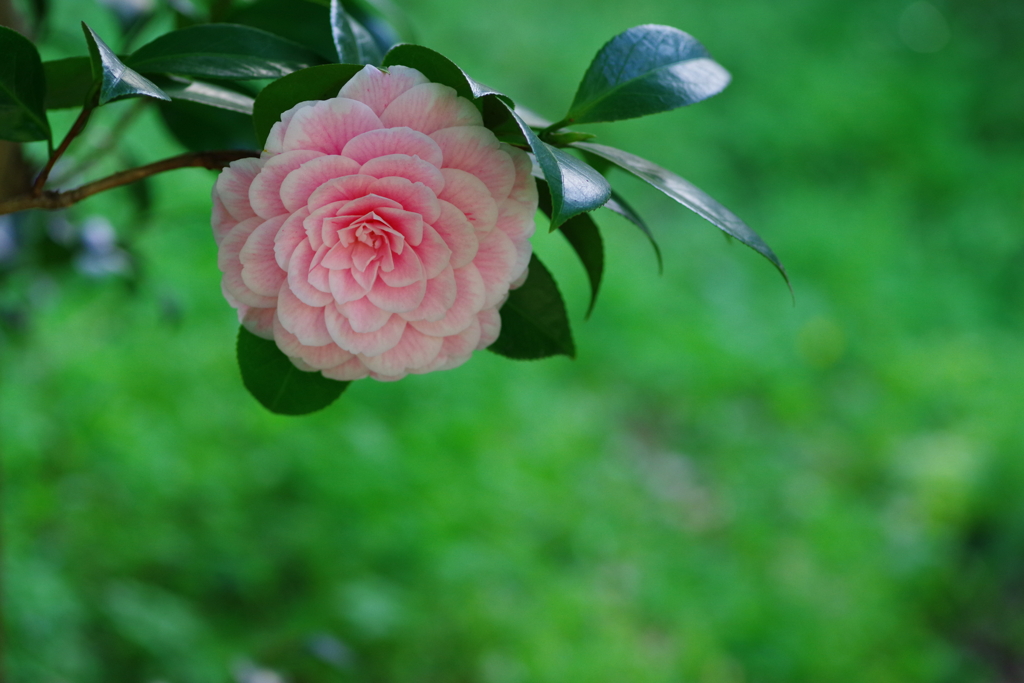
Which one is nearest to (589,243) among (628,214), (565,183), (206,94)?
(628,214)

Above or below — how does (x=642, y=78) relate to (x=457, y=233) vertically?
above

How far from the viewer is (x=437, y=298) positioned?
0.40 metres

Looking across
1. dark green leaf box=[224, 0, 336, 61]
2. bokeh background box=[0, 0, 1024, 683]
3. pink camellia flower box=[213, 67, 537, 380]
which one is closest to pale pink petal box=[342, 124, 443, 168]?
pink camellia flower box=[213, 67, 537, 380]

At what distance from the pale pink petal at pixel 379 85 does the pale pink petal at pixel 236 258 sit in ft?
0.23

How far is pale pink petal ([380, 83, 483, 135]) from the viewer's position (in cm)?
39

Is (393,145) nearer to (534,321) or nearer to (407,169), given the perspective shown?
(407,169)

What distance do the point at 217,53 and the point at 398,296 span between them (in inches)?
7.3

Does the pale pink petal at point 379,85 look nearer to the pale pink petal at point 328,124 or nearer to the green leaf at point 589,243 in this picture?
the pale pink petal at point 328,124

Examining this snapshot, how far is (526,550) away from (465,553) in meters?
0.14

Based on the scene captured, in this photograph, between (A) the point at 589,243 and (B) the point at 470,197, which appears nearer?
(B) the point at 470,197

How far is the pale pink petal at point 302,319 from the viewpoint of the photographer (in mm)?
398

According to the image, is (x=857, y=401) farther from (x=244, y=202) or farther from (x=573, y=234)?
Result: (x=244, y=202)

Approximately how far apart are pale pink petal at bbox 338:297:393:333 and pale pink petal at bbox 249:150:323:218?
51mm

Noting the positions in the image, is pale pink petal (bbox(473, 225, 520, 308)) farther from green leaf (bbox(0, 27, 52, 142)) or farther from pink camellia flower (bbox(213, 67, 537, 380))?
green leaf (bbox(0, 27, 52, 142))
